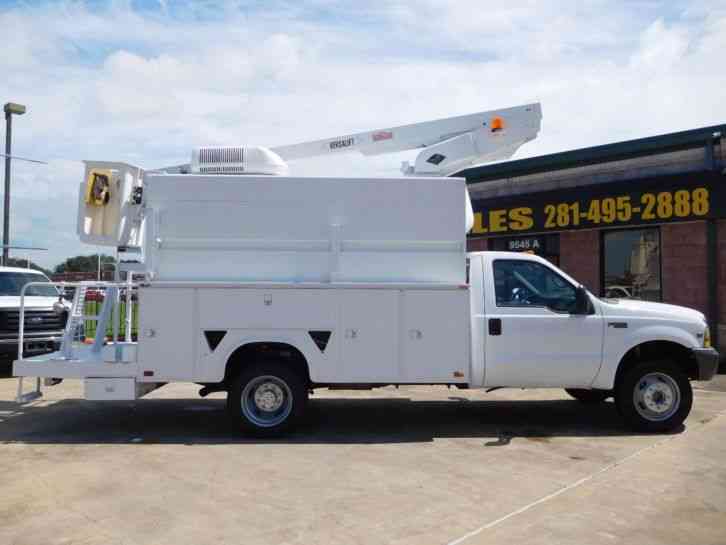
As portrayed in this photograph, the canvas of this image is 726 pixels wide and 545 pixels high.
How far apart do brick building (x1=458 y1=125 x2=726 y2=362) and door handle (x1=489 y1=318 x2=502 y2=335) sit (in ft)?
18.5

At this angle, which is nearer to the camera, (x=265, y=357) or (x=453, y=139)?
(x=265, y=357)

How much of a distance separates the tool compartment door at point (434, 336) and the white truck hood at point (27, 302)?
782cm

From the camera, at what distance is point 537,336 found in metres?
7.58

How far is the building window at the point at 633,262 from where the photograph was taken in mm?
15086

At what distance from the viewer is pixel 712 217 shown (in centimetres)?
1377

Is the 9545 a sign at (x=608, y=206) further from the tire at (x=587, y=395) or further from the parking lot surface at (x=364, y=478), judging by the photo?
the tire at (x=587, y=395)

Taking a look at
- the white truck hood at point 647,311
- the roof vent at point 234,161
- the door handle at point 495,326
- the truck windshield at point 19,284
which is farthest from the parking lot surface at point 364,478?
the truck windshield at point 19,284

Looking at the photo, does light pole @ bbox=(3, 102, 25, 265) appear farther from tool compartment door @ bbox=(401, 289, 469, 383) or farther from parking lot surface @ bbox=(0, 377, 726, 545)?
tool compartment door @ bbox=(401, 289, 469, 383)

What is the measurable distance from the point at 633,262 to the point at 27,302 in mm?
12866

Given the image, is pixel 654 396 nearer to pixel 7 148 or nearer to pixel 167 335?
pixel 167 335

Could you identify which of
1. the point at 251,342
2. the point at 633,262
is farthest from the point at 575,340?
the point at 633,262

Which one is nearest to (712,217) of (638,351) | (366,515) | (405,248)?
(638,351)

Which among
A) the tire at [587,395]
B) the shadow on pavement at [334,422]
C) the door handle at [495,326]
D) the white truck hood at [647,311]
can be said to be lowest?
the shadow on pavement at [334,422]

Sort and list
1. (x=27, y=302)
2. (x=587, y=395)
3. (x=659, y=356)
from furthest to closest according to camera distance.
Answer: (x=27, y=302)
(x=587, y=395)
(x=659, y=356)
